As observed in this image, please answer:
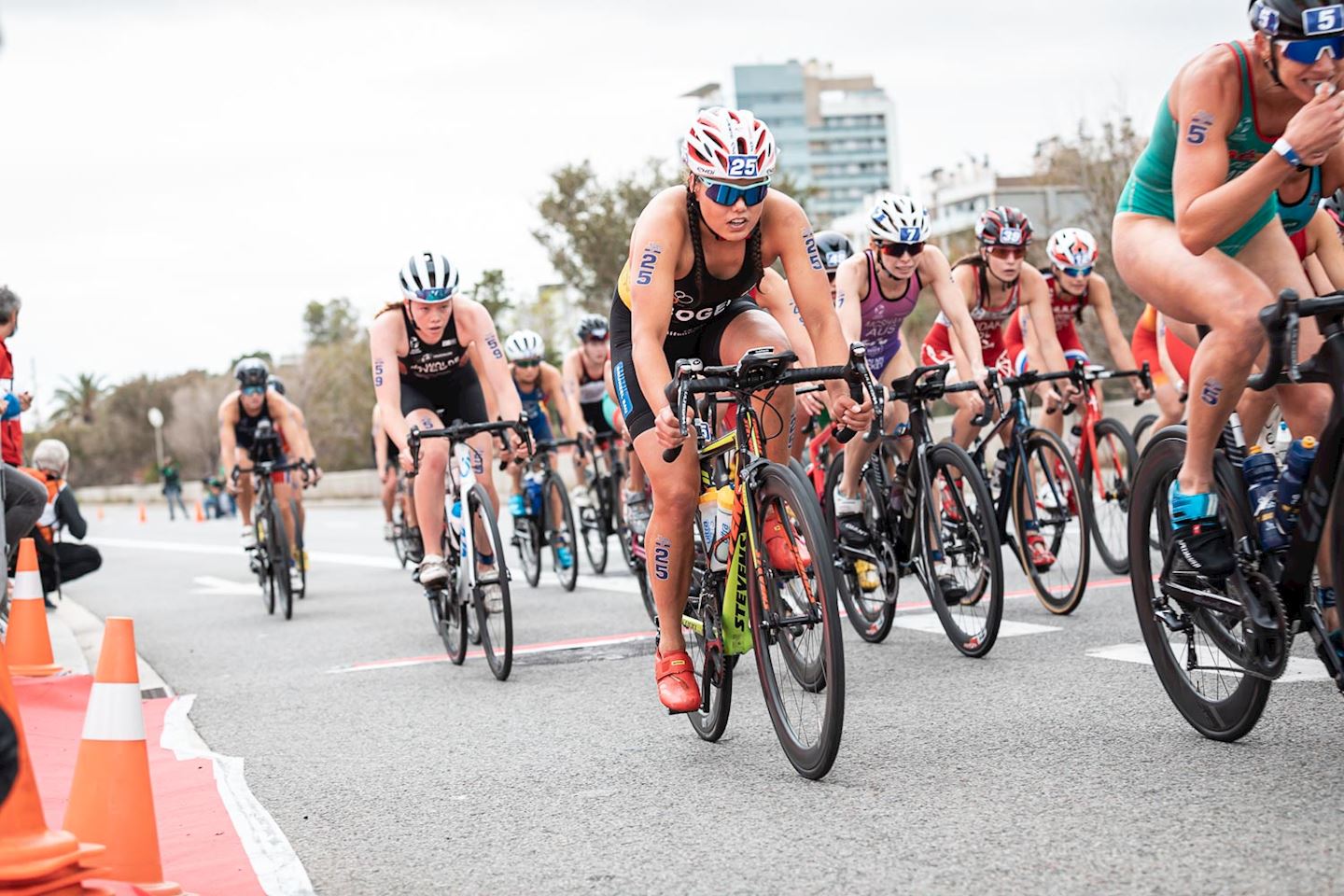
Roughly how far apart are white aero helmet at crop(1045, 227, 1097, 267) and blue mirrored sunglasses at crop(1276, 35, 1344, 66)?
19.9 feet

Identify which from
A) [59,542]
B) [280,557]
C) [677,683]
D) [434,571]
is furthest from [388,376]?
[59,542]

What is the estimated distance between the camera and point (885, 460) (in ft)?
25.7

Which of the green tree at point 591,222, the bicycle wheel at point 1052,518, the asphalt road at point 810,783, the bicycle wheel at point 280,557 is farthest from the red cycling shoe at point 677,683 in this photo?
the green tree at point 591,222

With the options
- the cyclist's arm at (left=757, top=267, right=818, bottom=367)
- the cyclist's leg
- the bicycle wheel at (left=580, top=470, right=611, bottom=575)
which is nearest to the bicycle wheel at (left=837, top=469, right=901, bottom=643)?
the cyclist's arm at (left=757, top=267, right=818, bottom=367)

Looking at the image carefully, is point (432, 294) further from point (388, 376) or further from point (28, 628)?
point (28, 628)

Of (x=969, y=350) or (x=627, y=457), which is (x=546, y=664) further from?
(x=627, y=457)

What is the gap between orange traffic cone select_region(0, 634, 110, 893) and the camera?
3.12m

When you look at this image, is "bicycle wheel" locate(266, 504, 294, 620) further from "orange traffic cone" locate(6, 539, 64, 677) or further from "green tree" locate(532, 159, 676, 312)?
"green tree" locate(532, 159, 676, 312)

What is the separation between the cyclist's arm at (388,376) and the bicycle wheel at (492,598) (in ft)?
1.87

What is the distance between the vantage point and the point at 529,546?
1300 cm

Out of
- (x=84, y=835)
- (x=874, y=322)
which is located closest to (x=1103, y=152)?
(x=874, y=322)

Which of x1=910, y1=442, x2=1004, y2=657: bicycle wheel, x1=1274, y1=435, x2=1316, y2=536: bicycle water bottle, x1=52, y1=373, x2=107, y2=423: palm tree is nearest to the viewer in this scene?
x1=1274, y1=435, x2=1316, y2=536: bicycle water bottle

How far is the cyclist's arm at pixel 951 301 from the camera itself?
802 centimetres

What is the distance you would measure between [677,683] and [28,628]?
4.27 m
